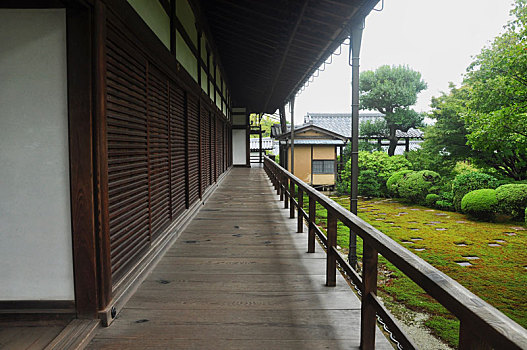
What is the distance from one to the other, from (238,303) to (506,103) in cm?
1178

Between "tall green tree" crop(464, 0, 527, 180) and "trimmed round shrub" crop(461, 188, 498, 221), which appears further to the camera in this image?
"trimmed round shrub" crop(461, 188, 498, 221)

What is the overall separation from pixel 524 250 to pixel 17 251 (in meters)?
10.1

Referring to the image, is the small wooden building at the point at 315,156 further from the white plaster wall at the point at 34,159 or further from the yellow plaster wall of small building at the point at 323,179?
the white plaster wall at the point at 34,159

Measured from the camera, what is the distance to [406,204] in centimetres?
1533

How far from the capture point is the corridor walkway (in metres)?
1.89

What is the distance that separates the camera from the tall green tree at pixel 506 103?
28.8 ft

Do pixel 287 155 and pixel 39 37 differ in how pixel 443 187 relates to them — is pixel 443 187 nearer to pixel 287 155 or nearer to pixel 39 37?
pixel 287 155

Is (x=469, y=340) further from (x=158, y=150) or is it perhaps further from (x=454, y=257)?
(x=454, y=257)

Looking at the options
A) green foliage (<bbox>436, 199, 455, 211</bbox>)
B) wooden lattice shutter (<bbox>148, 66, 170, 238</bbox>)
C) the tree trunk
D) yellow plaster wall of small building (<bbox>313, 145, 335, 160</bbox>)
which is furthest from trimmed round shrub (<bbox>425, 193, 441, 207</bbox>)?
wooden lattice shutter (<bbox>148, 66, 170, 238</bbox>)

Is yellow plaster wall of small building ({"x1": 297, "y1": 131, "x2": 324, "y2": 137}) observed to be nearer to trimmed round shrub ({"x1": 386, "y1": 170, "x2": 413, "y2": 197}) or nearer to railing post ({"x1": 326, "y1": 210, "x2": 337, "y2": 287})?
trimmed round shrub ({"x1": 386, "y1": 170, "x2": 413, "y2": 197})

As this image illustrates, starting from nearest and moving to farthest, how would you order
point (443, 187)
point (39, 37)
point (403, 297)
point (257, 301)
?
point (39, 37) < point (257, 301) < point (403, 297) < point (443, 187)

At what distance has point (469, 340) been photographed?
923 mm

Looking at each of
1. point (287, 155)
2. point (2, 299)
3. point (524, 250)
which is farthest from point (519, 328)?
point (287, 155)

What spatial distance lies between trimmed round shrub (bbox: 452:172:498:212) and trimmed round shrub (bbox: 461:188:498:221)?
2.15ft
